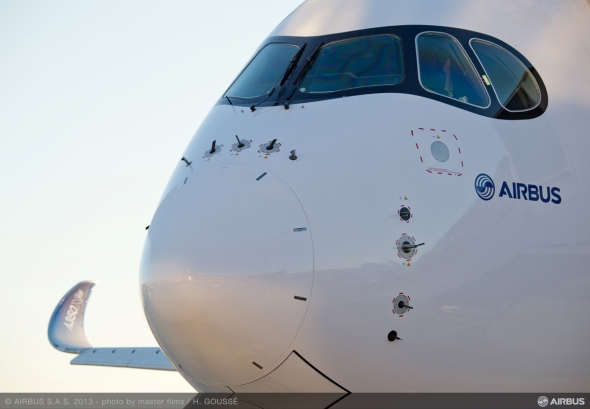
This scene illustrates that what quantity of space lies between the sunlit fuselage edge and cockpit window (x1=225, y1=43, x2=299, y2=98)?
16.6 inches

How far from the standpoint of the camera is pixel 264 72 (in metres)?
9.80

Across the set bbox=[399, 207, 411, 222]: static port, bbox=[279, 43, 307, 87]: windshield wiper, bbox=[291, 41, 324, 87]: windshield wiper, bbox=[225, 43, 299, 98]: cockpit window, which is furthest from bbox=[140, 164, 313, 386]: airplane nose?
bbox=[225, 43, 299, 98]: cockpit window

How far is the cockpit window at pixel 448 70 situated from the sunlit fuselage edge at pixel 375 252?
0.86ft

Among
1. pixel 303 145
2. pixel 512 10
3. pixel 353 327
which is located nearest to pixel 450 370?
pixel 353 327

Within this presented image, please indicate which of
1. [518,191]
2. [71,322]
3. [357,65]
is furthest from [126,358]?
[518,191]

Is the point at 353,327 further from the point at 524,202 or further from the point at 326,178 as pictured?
the point at 524,202

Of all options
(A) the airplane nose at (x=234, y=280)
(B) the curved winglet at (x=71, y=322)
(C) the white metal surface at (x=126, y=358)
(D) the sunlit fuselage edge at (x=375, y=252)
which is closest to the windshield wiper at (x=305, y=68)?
(D) the sunlit fuselage edge at (x=375, y=252)

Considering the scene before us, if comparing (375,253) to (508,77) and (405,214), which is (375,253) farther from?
(508,77)

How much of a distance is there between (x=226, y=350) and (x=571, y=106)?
484cm

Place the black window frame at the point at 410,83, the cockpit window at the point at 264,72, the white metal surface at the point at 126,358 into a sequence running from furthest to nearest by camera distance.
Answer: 1. the white metal surface at the point at 126,358
2. the cockpit window at the point at 264,72
3. the black window frame at the point at 410,83

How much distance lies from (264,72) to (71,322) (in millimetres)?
10701

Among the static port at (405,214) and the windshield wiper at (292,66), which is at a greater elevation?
the windshield wiper at (292,66)

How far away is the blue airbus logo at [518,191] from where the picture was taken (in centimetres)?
823

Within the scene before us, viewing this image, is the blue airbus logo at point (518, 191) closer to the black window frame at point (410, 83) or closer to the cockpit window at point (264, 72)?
the black window frame at point (410, 83)
